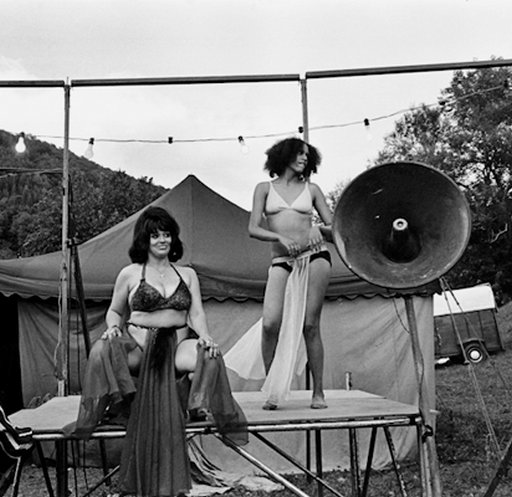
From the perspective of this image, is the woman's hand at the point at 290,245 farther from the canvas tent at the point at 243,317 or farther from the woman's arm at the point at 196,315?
the canvas tent at the point at 243,317

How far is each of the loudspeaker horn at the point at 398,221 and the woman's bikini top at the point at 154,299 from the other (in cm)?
82

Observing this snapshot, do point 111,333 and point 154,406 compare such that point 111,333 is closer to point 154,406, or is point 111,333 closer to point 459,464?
point 154,406

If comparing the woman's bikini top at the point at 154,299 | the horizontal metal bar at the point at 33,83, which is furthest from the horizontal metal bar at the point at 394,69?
the woman's bikini top at the point at 154,299

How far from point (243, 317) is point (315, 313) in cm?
357

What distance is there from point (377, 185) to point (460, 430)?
593 cm

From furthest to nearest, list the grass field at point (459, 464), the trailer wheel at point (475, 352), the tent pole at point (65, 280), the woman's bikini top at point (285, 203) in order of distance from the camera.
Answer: the trailer wheel at point (475, 352) < the grass field at point (459, 464) < the tent pole at point (65, 280) < the woman's bikini top at point (285, 203)

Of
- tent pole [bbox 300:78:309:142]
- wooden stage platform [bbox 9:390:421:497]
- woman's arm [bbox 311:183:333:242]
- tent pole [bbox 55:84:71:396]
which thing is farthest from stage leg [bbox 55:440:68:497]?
tent pole [bbox 300:78:309:142]

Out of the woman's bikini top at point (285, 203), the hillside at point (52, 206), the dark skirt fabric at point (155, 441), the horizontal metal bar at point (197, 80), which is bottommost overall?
the dark skirt fabric at point (155, 441)

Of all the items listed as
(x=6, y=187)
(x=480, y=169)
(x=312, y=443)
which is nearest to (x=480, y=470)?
(x=312, y=443)

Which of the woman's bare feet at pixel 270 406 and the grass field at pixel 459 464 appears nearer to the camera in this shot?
the woman's bare feet at pixel 270 406

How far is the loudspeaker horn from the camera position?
136 inches

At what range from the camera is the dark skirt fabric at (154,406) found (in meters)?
3.36

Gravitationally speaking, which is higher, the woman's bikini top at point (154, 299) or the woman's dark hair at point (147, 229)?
the woman's dark hair at point (147, 229)

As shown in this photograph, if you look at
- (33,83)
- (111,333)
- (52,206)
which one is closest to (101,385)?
(111,333)
